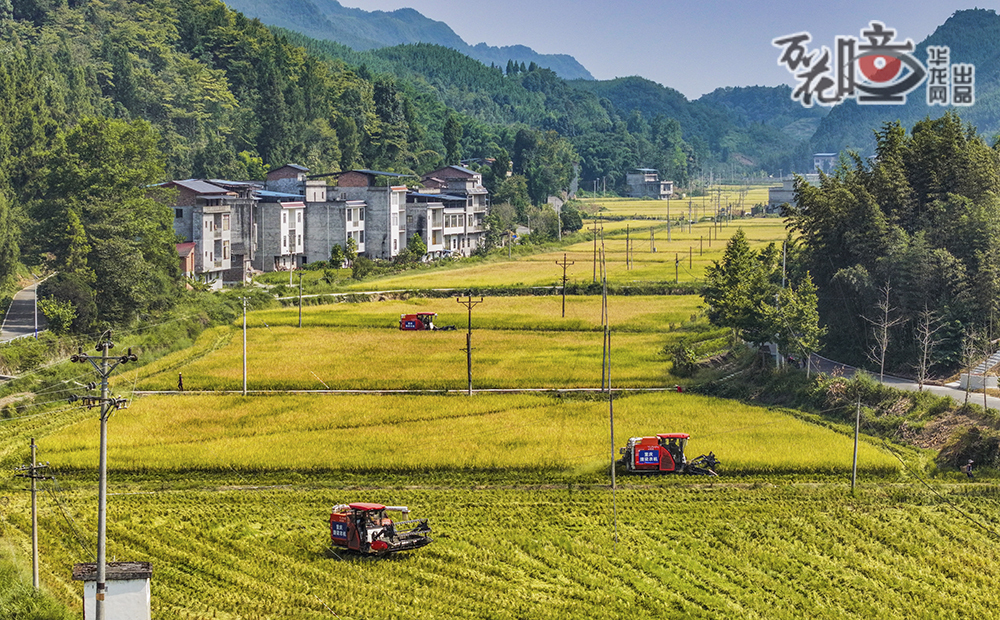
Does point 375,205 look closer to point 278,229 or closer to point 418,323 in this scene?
point 278,229

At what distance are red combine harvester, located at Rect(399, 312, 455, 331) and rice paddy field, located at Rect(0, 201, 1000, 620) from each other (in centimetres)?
823

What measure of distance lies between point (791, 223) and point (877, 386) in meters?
25.5

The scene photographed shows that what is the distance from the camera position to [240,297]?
2518 inches

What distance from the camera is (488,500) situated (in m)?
28.8

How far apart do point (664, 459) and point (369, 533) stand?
32.8 feet

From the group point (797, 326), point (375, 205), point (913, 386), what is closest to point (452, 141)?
point (375, 205)

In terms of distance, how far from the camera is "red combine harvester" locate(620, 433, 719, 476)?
31453 mm

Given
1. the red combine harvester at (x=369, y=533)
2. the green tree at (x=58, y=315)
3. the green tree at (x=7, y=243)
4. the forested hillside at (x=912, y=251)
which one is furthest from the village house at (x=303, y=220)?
the red combine harvester at (x=369, y=533)

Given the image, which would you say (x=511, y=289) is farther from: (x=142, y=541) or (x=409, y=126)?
(x=409, y=126)

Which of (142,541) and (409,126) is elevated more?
(409,126)

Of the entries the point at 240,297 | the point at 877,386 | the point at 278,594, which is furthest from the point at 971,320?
the point at 240,297

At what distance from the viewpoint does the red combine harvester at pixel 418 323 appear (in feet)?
189

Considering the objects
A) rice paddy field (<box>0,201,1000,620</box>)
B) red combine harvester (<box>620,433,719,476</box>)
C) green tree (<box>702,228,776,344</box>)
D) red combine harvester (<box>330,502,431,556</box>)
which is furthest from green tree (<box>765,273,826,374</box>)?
red combine harvester (<box>330,502,431,556</box>)

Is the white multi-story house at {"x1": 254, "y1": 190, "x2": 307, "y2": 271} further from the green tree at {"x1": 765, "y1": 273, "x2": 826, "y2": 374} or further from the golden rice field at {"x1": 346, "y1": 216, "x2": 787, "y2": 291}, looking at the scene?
the green tree at {"x1": 765, "y1": 273, "x2": 826, "y2": 374}
